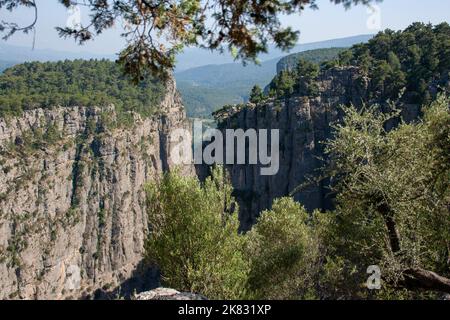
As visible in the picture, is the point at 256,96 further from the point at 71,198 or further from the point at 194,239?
the point at 194,239

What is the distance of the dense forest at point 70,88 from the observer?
102562 millimetres

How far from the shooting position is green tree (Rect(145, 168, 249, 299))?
1681cm

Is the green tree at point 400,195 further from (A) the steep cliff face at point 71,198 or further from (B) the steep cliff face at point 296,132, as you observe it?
(A) the steep cliff face at point 71,198

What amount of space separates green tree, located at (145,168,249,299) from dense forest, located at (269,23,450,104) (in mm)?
48322

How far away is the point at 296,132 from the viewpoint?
74.2m

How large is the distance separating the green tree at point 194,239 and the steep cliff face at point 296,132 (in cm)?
5294

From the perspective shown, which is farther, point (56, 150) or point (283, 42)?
point (56, 150)

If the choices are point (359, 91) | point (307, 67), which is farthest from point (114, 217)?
point (359, 91)

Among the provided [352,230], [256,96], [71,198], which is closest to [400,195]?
[352,230]

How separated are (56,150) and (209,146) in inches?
1533

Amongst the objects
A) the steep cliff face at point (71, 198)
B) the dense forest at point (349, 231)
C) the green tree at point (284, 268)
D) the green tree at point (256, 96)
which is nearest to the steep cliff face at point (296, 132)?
the green tree at point (256, 96)

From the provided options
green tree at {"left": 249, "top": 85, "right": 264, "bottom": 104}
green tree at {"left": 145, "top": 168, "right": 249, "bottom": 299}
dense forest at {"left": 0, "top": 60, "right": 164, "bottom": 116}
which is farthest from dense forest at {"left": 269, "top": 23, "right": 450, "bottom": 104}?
green tree at {"left": 145, "top": 168, "right": 249, "bottom": 299}

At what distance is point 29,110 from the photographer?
318 feet
